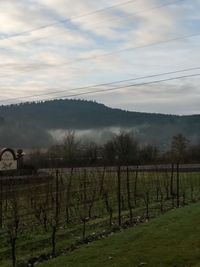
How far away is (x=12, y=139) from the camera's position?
157000 mm

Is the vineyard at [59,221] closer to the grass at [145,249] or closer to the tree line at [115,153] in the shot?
the grass at [145,249]

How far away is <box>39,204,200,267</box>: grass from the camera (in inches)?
429

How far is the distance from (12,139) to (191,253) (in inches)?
5820

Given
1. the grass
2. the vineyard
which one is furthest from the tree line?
the grass

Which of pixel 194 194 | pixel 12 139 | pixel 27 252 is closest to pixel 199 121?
pixel 12 139

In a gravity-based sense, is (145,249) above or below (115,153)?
below

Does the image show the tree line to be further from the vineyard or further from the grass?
the grass

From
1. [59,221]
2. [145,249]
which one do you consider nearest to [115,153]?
[59,221]

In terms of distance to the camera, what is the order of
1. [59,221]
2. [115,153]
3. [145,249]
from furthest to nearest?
[115,153], [59,221], [145,249]

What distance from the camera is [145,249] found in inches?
478

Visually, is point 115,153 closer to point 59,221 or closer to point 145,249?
point 59,221

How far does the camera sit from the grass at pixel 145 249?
35.8 ft

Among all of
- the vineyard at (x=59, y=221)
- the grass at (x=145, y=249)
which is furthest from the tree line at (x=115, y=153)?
the grass at (x=145, y=249)

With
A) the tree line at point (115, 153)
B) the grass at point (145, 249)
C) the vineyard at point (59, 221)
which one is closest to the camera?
the grass at point (145, 249)
